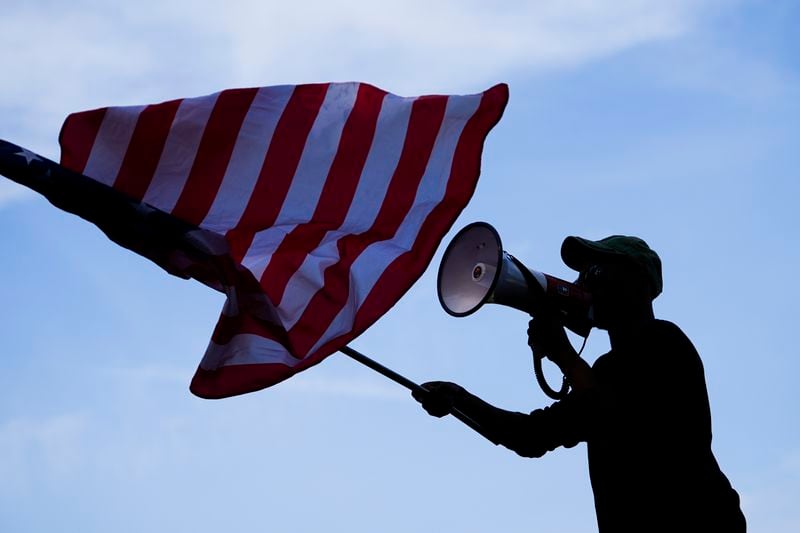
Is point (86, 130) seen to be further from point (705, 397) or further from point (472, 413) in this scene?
point (705, 397)

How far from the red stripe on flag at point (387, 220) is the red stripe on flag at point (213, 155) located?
0.73 m

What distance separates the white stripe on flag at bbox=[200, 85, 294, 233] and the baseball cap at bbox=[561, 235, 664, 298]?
1.73 metres

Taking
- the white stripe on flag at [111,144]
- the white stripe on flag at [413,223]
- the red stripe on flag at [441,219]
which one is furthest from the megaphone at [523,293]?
the white stripe on flag at [111,144]

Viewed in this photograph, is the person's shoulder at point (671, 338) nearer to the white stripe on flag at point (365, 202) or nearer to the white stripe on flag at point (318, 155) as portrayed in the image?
the white stripe on flag at point (365, 202)

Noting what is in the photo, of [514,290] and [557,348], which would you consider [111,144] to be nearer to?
[514,290]

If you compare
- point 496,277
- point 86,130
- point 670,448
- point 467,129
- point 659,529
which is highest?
point 467,129

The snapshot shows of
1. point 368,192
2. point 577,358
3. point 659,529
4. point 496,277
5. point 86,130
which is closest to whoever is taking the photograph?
point 659,529

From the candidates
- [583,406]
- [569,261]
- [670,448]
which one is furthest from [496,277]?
[670,448]

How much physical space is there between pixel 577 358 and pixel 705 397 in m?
0.57

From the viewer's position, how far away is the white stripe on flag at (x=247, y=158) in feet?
21.7

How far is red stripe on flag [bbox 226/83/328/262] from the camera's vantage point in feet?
21.7

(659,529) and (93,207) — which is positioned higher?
(93,207)

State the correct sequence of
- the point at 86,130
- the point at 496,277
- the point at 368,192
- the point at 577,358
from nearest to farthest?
1. the point at 577,358
2. the point at 496,277
3. the point at 86,130
4. the point at 368,192

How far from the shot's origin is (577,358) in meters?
5.67
